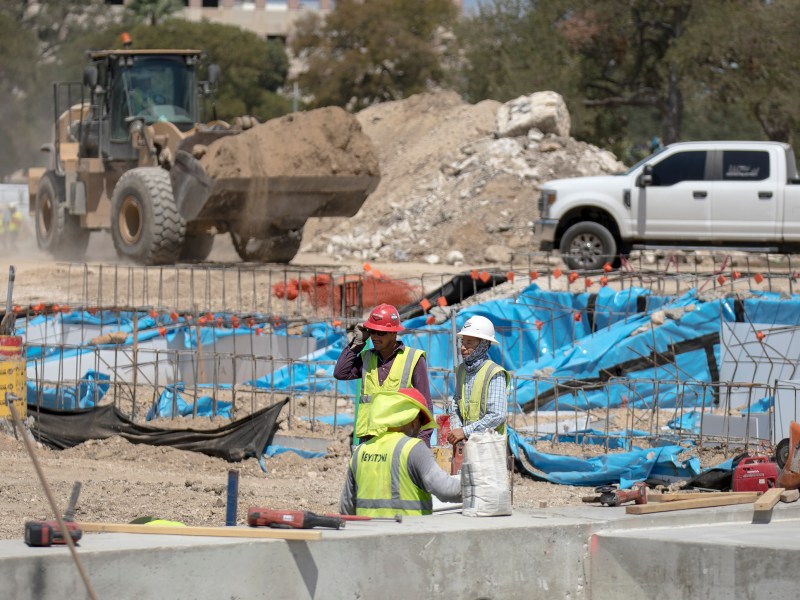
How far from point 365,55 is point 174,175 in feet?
93.5

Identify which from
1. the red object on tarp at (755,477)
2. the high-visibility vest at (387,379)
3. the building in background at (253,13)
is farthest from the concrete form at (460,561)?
the building in background at (253,13)

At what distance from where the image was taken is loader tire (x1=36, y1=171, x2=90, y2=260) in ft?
71.8

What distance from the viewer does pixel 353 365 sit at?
23.2ft

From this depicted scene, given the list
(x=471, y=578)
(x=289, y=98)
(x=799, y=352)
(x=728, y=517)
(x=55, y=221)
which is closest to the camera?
(x=471, y=578)

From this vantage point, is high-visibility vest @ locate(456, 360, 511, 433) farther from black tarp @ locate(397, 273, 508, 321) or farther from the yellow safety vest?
the yellow safety vest

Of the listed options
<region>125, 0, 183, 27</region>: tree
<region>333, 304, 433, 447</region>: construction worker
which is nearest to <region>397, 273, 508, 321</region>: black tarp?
<region>333, 304, 433, 447</region>: construction worker

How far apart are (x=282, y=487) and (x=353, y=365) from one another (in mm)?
2757

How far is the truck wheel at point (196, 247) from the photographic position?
2109 cm

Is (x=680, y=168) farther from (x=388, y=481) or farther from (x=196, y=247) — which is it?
(x=388, y=481)

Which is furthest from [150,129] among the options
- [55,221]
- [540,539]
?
[540,539]

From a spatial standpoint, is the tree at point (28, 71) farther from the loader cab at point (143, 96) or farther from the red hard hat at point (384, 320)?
the red hard hat at point (384, 320)

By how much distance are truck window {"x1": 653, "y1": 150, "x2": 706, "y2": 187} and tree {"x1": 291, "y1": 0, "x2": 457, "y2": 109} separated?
27973mm

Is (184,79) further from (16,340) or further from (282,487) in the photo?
(282,487)

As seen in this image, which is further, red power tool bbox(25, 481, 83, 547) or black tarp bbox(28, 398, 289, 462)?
black tarp bbox(28, 398, 289, 462)
